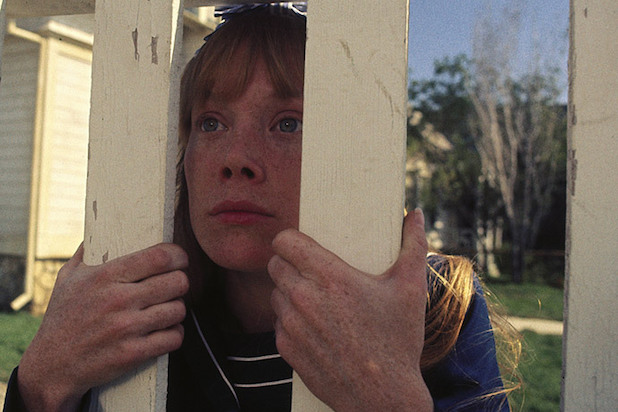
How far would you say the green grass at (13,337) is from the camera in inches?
162

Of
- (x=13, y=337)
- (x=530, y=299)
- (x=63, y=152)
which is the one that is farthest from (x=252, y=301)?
(x=530, y=299)

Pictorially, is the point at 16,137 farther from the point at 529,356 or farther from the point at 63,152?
the point at 529,356

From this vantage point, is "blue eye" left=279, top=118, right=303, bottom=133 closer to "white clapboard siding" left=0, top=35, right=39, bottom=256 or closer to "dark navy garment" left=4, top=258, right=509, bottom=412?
"dark navy garment" left=4, top=258, right=509, bottom=412

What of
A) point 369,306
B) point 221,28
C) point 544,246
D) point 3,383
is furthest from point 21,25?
point 544,246

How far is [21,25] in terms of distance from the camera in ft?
20.2

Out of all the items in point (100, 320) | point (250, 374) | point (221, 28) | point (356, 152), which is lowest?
point (250, 374)

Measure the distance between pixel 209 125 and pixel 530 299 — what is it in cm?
920

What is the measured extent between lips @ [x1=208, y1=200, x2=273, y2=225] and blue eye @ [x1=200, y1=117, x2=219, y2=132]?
9.5 inches

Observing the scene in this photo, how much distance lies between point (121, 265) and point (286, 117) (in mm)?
529

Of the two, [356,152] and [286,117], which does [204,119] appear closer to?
[286,117]

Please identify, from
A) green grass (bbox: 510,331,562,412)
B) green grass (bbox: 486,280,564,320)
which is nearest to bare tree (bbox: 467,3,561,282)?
green grass (bbox: 486,280,564,320)

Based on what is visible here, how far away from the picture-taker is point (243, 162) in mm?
1069

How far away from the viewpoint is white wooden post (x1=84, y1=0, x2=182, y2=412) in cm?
85

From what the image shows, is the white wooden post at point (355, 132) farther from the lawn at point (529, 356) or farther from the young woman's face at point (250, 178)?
the lawn at point (529, 356)
